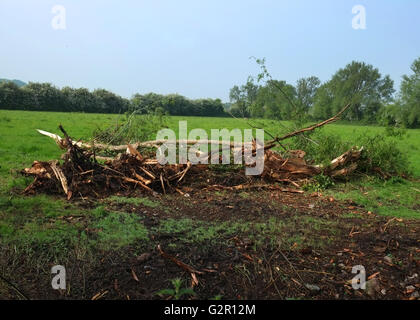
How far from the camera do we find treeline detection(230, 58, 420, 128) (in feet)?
32.8

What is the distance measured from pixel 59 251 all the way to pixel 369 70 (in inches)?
2581

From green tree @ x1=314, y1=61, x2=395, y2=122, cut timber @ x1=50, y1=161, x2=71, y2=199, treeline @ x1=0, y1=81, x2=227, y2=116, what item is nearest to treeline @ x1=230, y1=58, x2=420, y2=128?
green tree @ x1=314, y1=61, x2=395, y2=122

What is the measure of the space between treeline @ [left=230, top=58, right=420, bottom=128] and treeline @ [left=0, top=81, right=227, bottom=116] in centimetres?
1423

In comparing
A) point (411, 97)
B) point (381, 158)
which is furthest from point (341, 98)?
point (381, 158)

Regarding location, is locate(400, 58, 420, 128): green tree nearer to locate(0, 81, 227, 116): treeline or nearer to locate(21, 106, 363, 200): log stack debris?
locate(0, 81, 227, 116): treeline

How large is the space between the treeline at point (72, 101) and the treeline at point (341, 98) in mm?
14230

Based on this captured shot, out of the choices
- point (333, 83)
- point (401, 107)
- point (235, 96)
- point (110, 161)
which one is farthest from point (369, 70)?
point (110, 161)

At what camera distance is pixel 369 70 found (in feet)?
196

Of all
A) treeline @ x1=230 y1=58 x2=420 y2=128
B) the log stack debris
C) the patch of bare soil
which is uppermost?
treeline @ x1=230 y1=58 x2=420 y2=128

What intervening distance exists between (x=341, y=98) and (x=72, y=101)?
125ft

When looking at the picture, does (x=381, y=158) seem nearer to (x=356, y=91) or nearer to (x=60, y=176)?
(x=60, y=176)

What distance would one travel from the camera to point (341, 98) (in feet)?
168

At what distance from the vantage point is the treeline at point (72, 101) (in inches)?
1511

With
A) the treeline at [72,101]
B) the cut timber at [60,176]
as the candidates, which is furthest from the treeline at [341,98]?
the treeline at [72,101]
